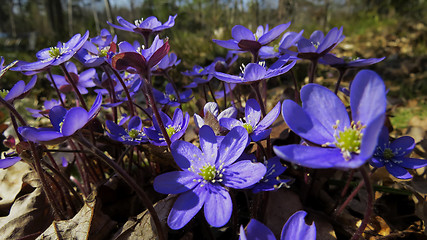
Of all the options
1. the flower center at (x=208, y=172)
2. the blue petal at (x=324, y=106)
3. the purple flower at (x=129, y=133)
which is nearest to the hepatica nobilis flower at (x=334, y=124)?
the blue petal at (x=324, y=106)

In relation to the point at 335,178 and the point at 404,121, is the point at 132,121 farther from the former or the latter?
the point at 404,121

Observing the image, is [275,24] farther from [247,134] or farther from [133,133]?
[247,134]

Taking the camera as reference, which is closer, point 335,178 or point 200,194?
point 200,194

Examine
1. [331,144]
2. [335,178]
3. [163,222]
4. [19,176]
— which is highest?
[331,144]

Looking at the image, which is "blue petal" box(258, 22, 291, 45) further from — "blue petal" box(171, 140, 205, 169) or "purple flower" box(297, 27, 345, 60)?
"blue petal" box(171, 140, 205, 169)

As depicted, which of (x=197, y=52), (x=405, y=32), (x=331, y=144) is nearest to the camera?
(x=331, y=144)

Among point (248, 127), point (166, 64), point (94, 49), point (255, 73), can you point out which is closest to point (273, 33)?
point (255, 73)

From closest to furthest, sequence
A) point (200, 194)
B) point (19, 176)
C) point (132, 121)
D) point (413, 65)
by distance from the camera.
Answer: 1. point (200, 194)
2. point (132, 121)
3. point (19, 176)
4. point (413, 65)

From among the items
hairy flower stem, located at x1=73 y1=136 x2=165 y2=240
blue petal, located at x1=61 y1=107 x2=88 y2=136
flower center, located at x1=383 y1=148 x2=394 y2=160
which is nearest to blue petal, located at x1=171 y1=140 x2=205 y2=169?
hairy flower stem, located at x1=73 y1=136 x2=165 y2=240

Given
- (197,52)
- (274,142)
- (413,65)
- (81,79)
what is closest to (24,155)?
(81,79)
